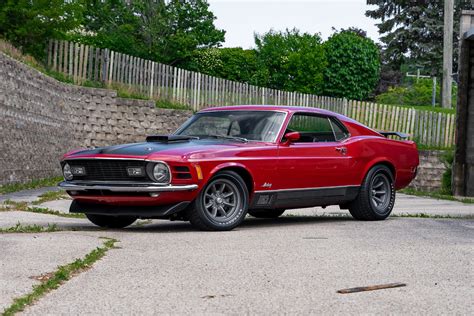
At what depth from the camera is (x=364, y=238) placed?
34.9 ft

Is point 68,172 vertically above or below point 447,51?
below

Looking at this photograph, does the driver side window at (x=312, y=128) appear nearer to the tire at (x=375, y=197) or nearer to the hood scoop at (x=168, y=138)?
the tire at (x=375, y=197)

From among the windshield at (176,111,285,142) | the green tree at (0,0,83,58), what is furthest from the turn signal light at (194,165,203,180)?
the green tree at (0,0,83,58)

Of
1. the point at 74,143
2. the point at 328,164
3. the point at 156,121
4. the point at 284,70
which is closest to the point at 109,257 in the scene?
the point at 328,164

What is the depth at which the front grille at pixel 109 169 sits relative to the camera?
10977 millimetres

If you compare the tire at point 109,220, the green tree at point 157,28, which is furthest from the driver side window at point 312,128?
the green tree at point 157,28

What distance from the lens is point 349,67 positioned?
51.6m

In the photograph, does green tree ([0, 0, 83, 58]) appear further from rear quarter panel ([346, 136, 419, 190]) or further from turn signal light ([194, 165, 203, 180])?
turn signal light ([194, 165, 203, 180])

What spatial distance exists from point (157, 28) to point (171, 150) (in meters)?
36.1

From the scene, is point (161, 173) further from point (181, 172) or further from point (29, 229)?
point (29, 229)

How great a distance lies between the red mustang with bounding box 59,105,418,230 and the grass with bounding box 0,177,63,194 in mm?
6835

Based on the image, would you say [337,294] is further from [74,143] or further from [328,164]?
[74,143]

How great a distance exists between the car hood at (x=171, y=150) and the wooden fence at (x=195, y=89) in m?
18.8

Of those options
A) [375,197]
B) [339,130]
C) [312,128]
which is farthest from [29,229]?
[375,197]
